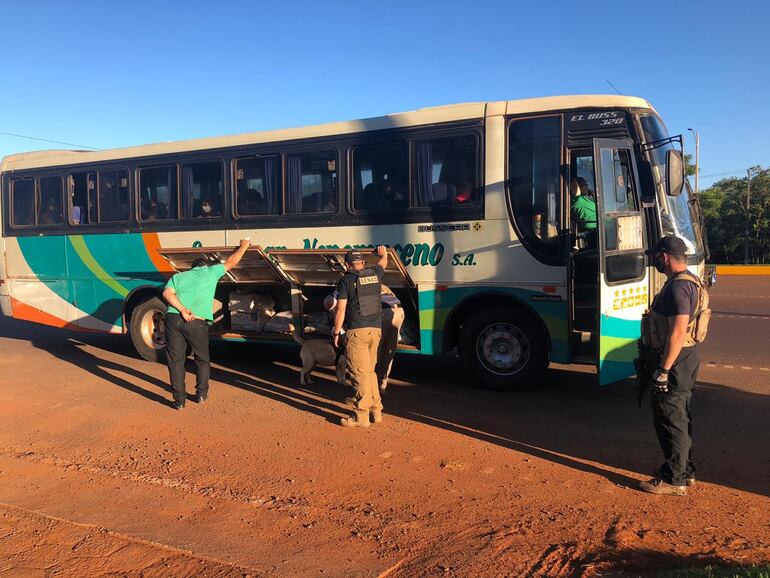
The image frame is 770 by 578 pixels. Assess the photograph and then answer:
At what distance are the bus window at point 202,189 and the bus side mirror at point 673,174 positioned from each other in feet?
18.7

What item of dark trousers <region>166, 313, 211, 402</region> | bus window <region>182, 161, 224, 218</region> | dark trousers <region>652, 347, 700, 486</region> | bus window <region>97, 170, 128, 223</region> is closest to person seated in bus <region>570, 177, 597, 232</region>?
dark trousers <region>652, 347, 700, 486</region>

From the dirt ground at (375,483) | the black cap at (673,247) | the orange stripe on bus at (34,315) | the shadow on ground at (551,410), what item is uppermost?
the black cap at (673,247)

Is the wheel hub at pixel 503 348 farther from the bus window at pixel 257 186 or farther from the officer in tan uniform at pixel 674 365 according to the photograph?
the bus window at pixel 257 186

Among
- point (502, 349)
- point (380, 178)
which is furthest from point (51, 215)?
point (502, 349)

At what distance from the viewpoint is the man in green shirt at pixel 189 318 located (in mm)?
6559

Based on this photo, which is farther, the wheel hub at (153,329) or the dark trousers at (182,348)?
the wheel hub at (153,329)

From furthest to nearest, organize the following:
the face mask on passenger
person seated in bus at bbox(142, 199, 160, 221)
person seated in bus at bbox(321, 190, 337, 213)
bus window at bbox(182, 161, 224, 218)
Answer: person seated in bus at bbox(142, 199, 160, 221), bus window at bbox(182, 161, 224, 218), person seated in bus at bbox(321, 190, 337, 213), the face mask on passenger

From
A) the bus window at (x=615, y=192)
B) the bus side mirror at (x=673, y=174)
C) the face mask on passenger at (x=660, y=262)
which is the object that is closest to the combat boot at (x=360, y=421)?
the bus window at (x=615, y=192)

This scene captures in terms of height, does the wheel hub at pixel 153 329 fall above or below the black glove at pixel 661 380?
below

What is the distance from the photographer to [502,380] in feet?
22.7

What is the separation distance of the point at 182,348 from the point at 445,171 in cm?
364

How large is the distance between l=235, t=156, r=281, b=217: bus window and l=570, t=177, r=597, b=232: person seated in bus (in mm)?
3852

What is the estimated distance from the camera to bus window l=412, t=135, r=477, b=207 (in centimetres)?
691

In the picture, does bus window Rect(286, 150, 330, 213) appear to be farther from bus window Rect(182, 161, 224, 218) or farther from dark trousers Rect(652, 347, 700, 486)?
dark trousers Rect(652, 347, 700, 486)
